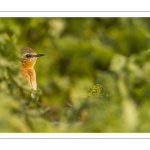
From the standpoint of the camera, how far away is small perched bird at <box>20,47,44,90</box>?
7.12ft

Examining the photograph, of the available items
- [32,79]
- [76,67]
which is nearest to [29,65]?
[32,79]

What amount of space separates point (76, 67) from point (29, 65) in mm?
218

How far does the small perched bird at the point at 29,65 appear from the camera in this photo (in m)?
2.17

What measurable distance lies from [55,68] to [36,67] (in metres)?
0.10

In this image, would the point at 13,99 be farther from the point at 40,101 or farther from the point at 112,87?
the point at 112,87

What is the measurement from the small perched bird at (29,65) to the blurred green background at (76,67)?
2 cm

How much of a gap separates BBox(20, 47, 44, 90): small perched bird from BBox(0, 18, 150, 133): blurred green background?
23 mm

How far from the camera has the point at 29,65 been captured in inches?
87.8

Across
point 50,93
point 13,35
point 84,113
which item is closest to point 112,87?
point 84,113

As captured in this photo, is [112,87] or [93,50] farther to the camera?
[93,50]

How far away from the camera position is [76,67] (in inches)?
90.5

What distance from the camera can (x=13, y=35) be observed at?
2244 millimetres

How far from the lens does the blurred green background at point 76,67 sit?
2094 mm

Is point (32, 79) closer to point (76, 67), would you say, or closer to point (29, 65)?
point (29, 65)
